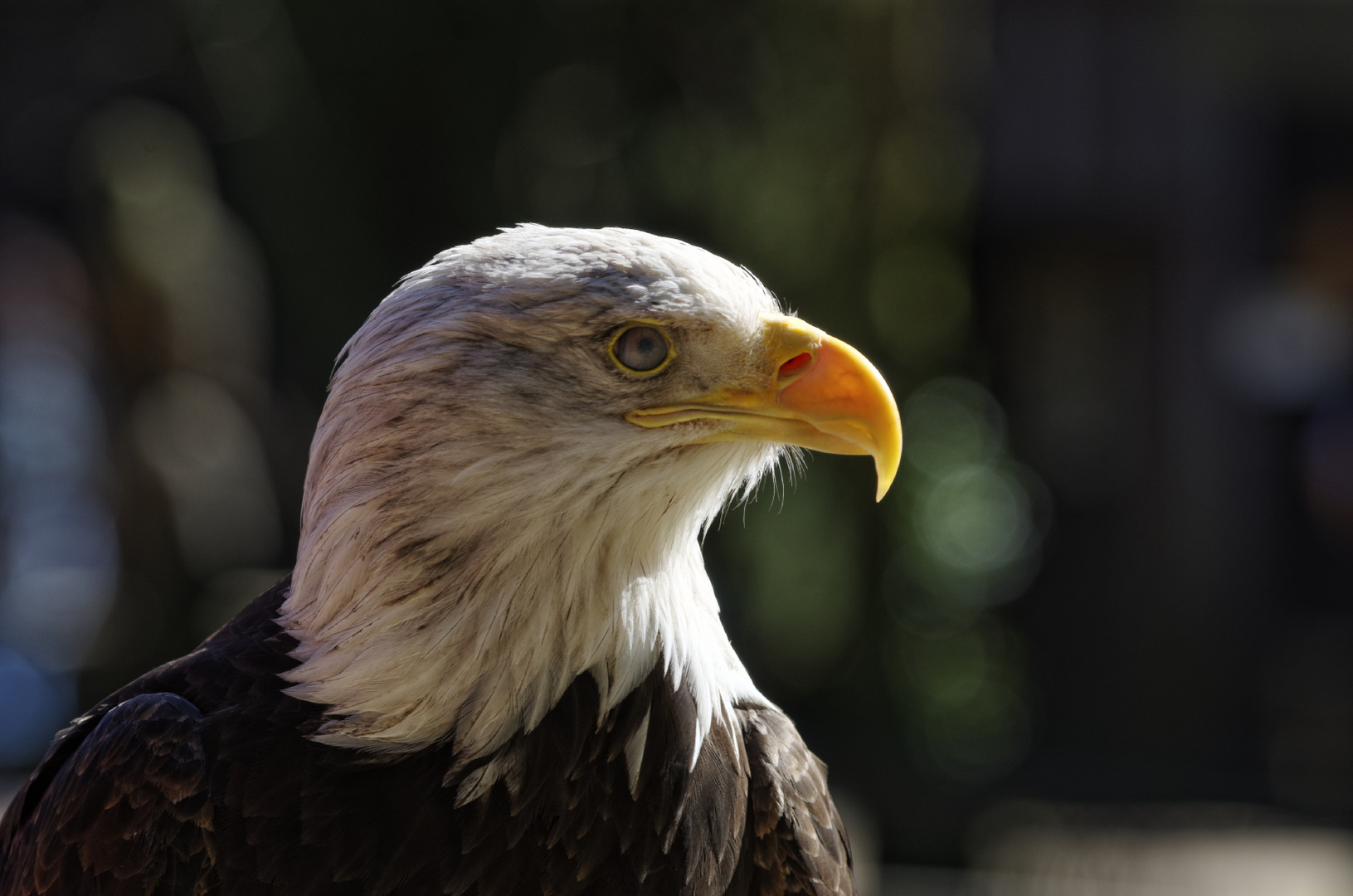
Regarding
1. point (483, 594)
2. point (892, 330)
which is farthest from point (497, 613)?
point (892, 330)

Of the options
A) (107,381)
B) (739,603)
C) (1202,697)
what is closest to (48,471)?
(107,381)

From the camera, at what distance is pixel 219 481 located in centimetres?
747

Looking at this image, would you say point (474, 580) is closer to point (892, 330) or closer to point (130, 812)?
point (130, 812)

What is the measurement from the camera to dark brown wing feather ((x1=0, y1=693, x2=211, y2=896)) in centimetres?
196

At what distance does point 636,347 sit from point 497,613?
1.67ft

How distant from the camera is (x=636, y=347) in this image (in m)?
1.99

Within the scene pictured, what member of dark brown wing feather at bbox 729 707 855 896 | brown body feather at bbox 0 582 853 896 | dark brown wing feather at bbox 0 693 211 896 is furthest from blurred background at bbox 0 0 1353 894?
dark brown wing feather at bbox 0 693 211 896

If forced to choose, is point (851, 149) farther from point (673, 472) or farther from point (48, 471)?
point (48, 471)

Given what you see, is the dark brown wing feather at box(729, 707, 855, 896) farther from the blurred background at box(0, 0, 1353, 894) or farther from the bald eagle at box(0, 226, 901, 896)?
the blurred background at box(0, 0, 1353, 894)

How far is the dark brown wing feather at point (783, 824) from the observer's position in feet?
7.34

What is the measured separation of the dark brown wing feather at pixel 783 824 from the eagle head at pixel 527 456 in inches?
12.8

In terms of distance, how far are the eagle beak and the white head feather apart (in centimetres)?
4

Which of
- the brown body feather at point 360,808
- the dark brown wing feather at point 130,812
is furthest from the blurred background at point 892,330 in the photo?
the dark brown wing feather at point 130,812

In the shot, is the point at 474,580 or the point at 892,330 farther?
the point at 892,330
